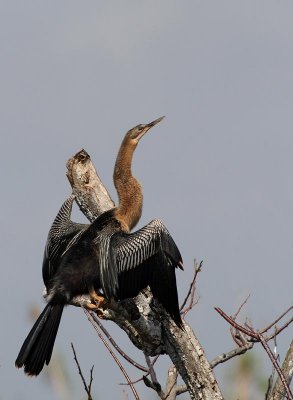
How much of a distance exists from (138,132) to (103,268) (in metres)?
2.18

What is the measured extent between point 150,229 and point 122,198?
0.92 metres

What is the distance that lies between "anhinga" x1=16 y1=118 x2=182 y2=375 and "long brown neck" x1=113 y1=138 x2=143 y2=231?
0.02 meters

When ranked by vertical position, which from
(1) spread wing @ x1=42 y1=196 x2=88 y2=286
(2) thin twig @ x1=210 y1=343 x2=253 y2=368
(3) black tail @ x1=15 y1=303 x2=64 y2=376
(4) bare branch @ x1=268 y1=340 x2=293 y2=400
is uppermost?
(1) spread wing @ x1=42 y1=196 x2=88 y2=286

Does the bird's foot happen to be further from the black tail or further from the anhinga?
the black tail

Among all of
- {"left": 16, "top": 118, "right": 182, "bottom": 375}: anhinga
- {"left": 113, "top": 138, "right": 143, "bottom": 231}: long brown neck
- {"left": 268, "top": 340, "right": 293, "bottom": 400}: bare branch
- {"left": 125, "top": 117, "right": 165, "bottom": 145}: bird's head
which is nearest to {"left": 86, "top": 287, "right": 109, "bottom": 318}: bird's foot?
{"left": 16, "top": 118, "right": 182, "bottom": 375}: anhinga

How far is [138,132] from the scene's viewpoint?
795cm

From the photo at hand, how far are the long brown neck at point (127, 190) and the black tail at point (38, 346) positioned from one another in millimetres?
1054

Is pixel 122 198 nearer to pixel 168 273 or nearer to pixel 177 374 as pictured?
pixel 168 273

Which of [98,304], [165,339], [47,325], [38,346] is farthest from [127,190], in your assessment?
[165,339]

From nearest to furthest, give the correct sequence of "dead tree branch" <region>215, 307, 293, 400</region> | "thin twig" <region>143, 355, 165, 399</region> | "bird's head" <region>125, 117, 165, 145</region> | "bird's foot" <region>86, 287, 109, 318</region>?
"dead tree branch" <region>215, 307, 293, 400</region>
"thin twig" <region>143, 355, 165, 399</region>
"bird's foot" <region>86, 287, 109, 318</region>
"bird's head" <region>125, 117, 165, 145</region>

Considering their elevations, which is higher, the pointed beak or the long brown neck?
the pointed beak

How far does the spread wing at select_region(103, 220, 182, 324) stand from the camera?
5.79 metres

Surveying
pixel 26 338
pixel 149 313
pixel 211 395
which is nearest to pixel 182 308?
pixel 149 313

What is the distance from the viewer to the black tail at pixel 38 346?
5820mm
